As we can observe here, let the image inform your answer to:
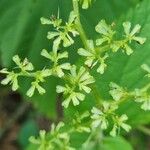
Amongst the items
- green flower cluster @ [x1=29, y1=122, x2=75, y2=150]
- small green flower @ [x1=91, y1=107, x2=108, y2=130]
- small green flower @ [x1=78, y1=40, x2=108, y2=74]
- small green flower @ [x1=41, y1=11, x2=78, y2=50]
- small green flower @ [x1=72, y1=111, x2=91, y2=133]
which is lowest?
green flower cluster @ [x1=29, y1=122, x2=75, y2=150]

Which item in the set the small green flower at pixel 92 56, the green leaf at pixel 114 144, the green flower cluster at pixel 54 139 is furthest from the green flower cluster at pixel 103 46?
the green leaf at pixel 114 144

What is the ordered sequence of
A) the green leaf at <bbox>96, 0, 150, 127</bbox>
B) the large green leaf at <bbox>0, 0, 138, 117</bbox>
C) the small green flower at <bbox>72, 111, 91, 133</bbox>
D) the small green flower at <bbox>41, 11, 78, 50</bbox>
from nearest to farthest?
the small green flower at <bbox>41, 11, 78, 50</bbox>, the small green flower at <bbox>72, 111, 91, 133</bbox>, the green leaf at <bbox>96, 0, 150, 127</bbox>, the large green leaf at <bbox>0, 0, 138, 117</bbox>

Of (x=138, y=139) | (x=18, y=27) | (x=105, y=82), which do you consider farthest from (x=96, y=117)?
(x=138, y=139)

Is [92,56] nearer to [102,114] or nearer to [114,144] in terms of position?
→ [102,114]

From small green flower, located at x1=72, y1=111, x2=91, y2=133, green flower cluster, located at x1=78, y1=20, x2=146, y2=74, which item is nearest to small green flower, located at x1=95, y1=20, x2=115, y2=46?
green flower cluster, located at x1=78, y1=20, x2=146, y2=74

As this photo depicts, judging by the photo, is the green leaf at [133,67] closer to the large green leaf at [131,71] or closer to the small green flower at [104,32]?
the large green leaf at [131,71]

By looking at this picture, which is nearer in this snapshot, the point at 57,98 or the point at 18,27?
the point at 18,27

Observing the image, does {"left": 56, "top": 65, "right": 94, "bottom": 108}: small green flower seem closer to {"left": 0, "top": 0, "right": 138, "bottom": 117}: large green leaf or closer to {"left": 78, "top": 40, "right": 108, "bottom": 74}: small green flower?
{"left": 78, "top": 40, "right": 108, "bottom": 74}: small green flower

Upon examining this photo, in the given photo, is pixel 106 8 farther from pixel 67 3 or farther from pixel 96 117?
pixel 96 117

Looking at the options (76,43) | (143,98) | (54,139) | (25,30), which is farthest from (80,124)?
(25,30)
